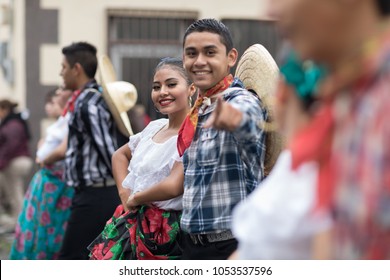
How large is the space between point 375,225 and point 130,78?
10701mm

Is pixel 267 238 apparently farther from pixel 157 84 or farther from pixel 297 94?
pixel 157 84

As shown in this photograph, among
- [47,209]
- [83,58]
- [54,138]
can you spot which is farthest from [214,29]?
[47,209]

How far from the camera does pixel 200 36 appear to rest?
→ 12.7 ft

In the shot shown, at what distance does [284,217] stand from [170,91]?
8.74ft

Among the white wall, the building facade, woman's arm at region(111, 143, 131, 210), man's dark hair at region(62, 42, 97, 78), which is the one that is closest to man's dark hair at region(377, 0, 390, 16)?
woman's arm at region(111, 143, 131, 210)

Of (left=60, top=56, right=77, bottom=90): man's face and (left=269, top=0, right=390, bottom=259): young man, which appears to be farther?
(left=60, top=56, right=77, bottom=90): man's face

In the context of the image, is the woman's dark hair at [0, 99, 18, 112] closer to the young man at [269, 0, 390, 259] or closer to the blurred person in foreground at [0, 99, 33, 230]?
the blurred person in foreground at [0, 99, 33, 230]

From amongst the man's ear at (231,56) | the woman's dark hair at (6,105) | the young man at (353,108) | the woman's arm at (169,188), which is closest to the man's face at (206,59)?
the man's ear at (231,56)

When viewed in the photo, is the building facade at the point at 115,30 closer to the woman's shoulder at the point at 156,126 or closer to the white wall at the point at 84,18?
the white wall at the point at 84,18

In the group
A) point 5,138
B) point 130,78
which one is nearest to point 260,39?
point 130,78

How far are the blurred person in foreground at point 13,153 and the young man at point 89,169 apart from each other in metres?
5.12

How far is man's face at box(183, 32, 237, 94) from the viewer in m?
3.79

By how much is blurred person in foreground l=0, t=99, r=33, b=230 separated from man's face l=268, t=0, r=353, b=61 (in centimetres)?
942

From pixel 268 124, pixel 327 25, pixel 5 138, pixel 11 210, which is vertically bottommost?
→ pixel 11 210
